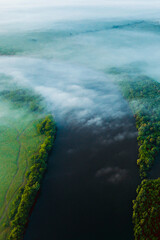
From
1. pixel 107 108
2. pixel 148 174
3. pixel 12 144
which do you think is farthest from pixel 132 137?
pixel 12 144

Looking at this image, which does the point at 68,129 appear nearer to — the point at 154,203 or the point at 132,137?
the point at 132,137

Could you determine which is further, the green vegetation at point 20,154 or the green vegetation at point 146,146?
the green vegetation at point 20,154

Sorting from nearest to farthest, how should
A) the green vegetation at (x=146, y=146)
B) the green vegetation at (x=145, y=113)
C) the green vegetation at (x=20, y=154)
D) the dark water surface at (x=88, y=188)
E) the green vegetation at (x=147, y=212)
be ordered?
the green vegetation at (x=147, y=212)
the green vegetation at (x=146, y=146)
the green vegetation at (x=20, y=154)
the dark water surface at (x=88, y=188)
the green vegetation at (x=145, y=113)

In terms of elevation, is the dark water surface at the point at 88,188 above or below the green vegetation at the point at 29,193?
below

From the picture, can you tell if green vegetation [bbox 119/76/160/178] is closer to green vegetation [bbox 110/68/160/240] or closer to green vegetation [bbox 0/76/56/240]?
green vegetation [bbox 110/68/160/240]

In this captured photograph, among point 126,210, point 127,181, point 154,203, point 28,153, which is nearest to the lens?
point 154,203

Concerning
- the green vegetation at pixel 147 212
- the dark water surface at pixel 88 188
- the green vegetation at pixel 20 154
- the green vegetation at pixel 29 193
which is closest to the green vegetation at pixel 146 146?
the green vegetation at pixel 147 212

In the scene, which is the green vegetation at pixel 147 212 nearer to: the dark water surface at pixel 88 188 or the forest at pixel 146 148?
the forest at pixel 146 148

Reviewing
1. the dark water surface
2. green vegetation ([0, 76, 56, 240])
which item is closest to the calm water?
the dark water surface
